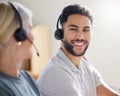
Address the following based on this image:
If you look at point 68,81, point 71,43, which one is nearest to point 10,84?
point 68,81

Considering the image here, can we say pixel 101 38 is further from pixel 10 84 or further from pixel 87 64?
pixel 10 84

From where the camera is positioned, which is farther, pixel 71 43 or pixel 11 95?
pixel 71 43

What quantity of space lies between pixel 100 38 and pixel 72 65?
1243 millimetres

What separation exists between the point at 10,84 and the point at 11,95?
0.05 meters

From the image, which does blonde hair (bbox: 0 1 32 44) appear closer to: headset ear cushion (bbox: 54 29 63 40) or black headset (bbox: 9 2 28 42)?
black headset (bbox: 9 2 28 42)

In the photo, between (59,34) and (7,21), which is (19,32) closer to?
(7,21)

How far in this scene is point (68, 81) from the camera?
1416 mm

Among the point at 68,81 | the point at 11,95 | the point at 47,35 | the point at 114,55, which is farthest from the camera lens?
the point at 47,35

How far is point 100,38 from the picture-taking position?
8.92ft

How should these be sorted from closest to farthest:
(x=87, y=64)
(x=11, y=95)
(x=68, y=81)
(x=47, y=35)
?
(x=11, y=95)
(x=68, y=81)
(x=87, y=64)
(x=47, y=35)

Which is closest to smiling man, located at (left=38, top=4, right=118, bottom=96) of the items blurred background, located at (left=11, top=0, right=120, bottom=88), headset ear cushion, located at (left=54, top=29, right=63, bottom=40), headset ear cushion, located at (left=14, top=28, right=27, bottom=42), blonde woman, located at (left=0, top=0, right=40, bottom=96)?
headset ear cushion, located at (left=54, top=29, right=63, bottom=40)

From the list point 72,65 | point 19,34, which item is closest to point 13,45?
point 19,34

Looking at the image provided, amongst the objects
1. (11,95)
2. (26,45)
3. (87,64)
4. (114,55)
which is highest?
(26,45)

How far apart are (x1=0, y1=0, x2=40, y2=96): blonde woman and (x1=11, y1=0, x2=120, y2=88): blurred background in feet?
5.25
